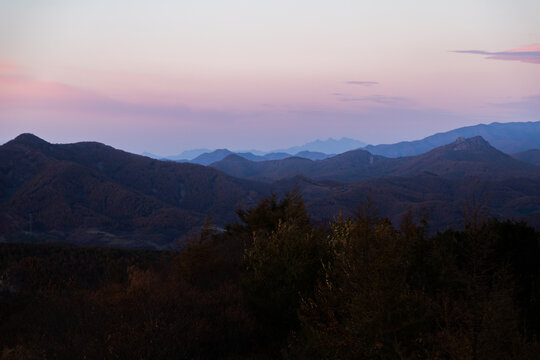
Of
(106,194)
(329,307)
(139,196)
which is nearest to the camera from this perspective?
(329,307)

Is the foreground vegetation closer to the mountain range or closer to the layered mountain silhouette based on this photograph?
the mountain range

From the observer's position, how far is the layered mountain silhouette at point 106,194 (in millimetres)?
113188

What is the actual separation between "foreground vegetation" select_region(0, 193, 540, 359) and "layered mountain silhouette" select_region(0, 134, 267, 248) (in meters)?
90.4

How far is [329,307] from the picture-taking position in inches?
315

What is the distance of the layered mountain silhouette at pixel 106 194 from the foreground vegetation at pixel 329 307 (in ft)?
297

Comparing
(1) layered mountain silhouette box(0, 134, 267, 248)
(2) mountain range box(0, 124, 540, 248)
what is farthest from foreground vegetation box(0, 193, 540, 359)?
(1) layered mountain silhouette box(0, 134, 267, 248)

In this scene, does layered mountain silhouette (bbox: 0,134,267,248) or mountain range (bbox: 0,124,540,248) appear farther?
layered mountain silhouette (bbox: 0,134,267,248)

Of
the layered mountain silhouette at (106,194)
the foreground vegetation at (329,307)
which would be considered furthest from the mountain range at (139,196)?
the foreground vegetation at (329,307)

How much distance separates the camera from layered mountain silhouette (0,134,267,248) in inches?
4456

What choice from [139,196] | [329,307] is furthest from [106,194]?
[329,307]

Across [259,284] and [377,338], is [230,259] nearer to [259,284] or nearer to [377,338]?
[259,284]

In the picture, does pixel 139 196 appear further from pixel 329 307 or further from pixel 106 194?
pixel 329 307

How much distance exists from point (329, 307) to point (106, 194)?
143m

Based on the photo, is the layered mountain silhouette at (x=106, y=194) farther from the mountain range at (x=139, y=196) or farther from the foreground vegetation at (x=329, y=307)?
the foreground vegetation at (x=329, y=307)
